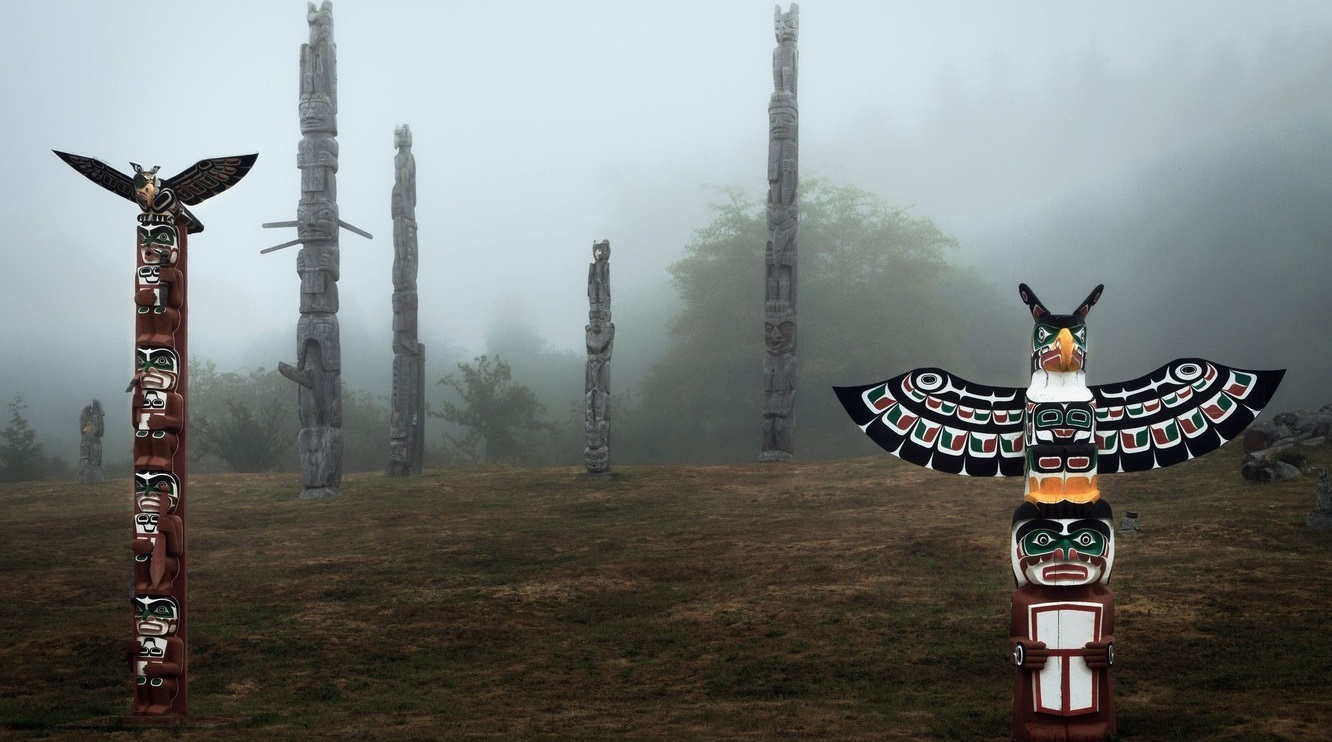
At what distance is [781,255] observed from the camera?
26219 mm

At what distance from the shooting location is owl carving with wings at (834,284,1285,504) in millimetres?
8695

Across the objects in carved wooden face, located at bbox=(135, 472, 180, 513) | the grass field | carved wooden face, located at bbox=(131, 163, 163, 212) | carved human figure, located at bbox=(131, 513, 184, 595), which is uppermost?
carved wooden face, located at bbox=(131, 163, 163, 212)

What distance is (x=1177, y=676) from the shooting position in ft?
35.7

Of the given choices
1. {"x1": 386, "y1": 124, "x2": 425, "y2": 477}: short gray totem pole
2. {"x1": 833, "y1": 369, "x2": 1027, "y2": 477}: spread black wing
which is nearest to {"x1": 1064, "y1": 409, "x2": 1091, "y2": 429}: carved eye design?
{"x1": 833, "y1": 369, "x2": 1027, "y2": 477}: spread black wing

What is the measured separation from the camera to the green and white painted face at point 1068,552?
8406mm

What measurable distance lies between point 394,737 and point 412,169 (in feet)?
67.1

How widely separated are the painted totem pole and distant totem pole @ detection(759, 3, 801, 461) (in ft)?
53.4

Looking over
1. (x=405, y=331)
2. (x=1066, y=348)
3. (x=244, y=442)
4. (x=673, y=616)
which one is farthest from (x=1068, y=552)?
(x=244, y=442)

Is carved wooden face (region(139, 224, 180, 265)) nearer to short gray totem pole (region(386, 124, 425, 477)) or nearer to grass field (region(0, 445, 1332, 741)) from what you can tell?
grass field (region(0, 445, 1332, 741))

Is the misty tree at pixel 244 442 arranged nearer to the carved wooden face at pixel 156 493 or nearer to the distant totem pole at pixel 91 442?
the distant totem pole at pixel 91 442

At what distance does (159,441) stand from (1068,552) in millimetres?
7094

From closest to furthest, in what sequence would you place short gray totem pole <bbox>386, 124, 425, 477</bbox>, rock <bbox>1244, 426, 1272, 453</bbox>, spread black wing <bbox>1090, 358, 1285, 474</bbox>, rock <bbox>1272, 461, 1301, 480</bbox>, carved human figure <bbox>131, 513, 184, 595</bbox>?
spread black wing <bbox>1090, 358, 1285, 474</bbox>
carved human figure <bbox>131, 513, 184, 595</bbox>
rock <bbox>1272, 461, 1301, 480</bbox>
rock <bbox>1244, 426, 1272, 453</bbox>
short gray totem pole <bbox>386, 124, 425, 477</bbox>

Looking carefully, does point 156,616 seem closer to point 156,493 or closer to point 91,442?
point 156,493

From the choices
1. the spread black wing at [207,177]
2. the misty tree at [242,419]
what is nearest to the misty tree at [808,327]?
the misty tree at [242,419]
